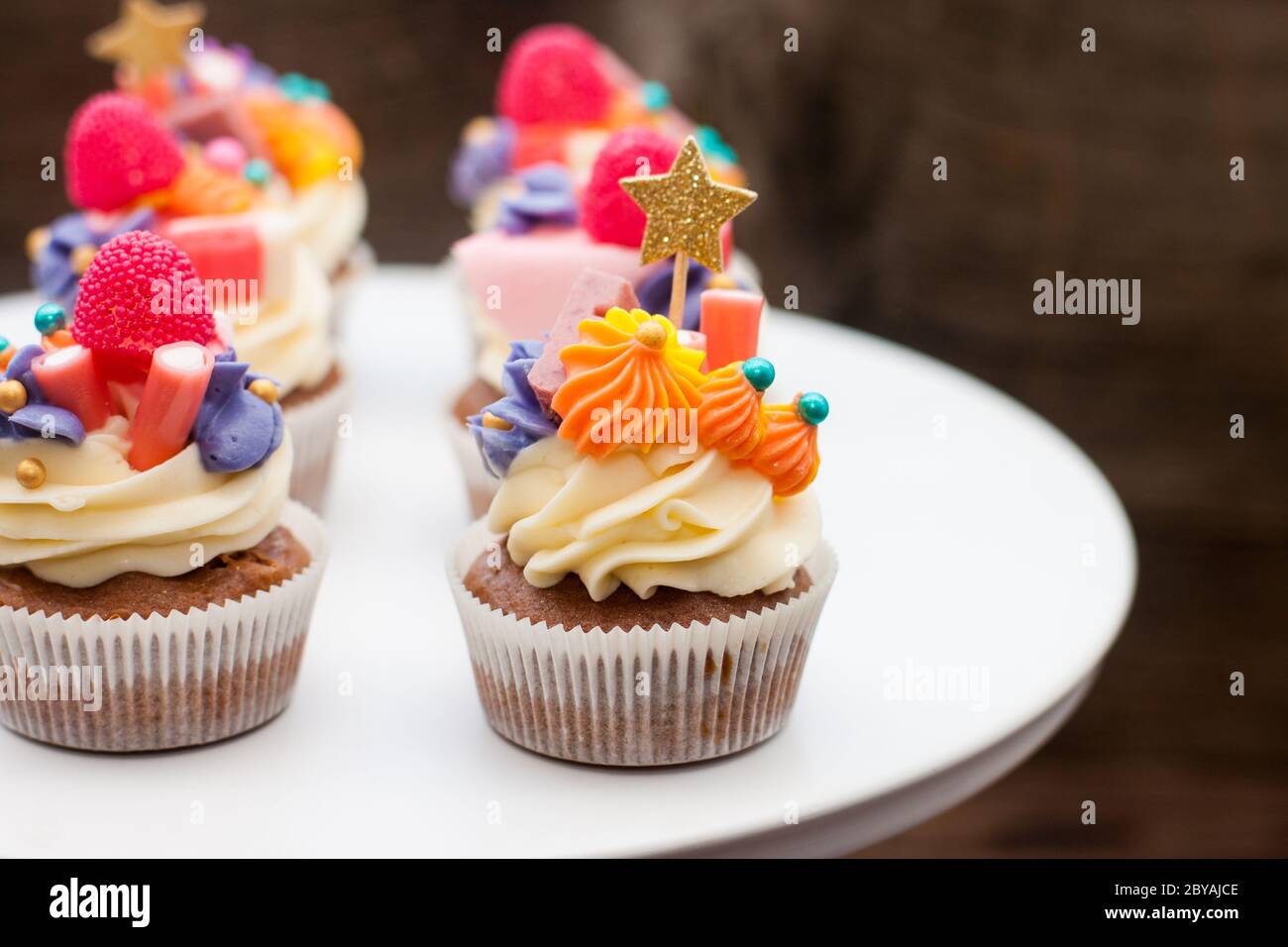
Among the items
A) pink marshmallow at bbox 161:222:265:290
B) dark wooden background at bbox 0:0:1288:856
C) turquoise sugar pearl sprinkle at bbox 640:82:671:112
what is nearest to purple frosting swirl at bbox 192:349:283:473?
pink marshmallow at bbox 161:222:265:290

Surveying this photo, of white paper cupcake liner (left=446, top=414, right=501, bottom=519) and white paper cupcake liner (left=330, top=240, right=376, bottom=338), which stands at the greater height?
white paper cupcake liner (left=330, top=240, right=376, bottom=338)

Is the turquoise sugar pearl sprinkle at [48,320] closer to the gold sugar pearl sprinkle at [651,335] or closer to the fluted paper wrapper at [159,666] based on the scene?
the fluted paper wrapper at [159,666]

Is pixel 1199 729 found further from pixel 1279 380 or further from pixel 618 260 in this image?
pixel 618 260

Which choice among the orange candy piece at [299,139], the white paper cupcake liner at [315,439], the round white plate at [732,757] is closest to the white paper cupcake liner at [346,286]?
the orange candy piece at [299,139]

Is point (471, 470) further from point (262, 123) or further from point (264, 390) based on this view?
point (262, 123)

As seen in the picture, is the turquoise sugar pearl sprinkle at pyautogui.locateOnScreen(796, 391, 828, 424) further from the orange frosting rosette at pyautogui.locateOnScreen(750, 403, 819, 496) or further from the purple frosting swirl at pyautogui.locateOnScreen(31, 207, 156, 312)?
the purple frosting swirl at pyautogui.locateOnScreen(31, 207, 156, 312)

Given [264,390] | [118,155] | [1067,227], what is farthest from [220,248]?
[1067,227]
